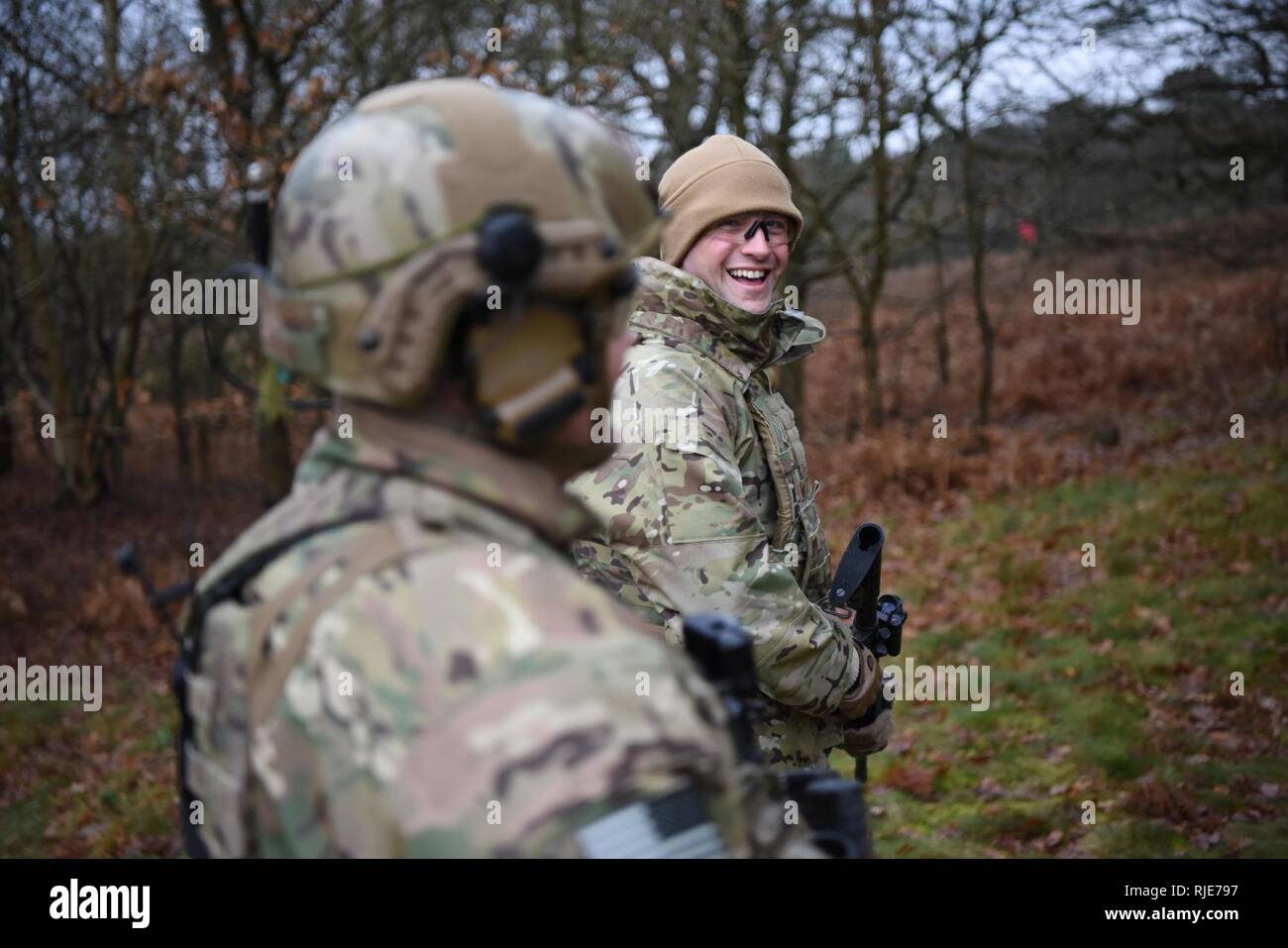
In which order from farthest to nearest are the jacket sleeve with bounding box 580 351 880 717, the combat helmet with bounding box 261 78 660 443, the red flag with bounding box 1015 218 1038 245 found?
the red flag with bounding box 1015 218 1038 245, the jacket sleeve with bounding box 580 351 880 717, the combat helmet with bounding box 261 78 660 443

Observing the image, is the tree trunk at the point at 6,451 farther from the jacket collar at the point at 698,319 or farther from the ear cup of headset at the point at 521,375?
the ear cup of headset at the point at 521,375

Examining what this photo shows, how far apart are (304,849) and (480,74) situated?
832cm

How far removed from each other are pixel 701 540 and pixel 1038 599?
6366 mm

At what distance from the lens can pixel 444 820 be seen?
1172 mm

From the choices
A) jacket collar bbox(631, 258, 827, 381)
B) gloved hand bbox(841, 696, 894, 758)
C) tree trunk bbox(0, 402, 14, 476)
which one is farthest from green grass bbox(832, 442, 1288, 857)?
tree trunk bbox(0, 402, 14, 476)

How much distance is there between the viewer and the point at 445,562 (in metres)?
1.32

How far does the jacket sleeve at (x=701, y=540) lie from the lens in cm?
271

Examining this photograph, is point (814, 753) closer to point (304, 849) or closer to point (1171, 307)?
point (304, 849)

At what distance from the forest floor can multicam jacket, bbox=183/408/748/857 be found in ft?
14.2

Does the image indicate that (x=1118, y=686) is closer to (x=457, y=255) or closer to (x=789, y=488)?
(x=789, y=488)

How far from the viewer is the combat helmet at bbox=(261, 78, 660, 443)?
1457mm

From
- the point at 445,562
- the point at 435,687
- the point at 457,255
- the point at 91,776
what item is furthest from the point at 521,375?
the point at 91,776

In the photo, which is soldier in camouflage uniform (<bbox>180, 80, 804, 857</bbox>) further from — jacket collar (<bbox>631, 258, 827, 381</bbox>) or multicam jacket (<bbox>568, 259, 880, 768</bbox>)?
jacket collar (<bbox>631, 258, 827, 381</bbox>)
